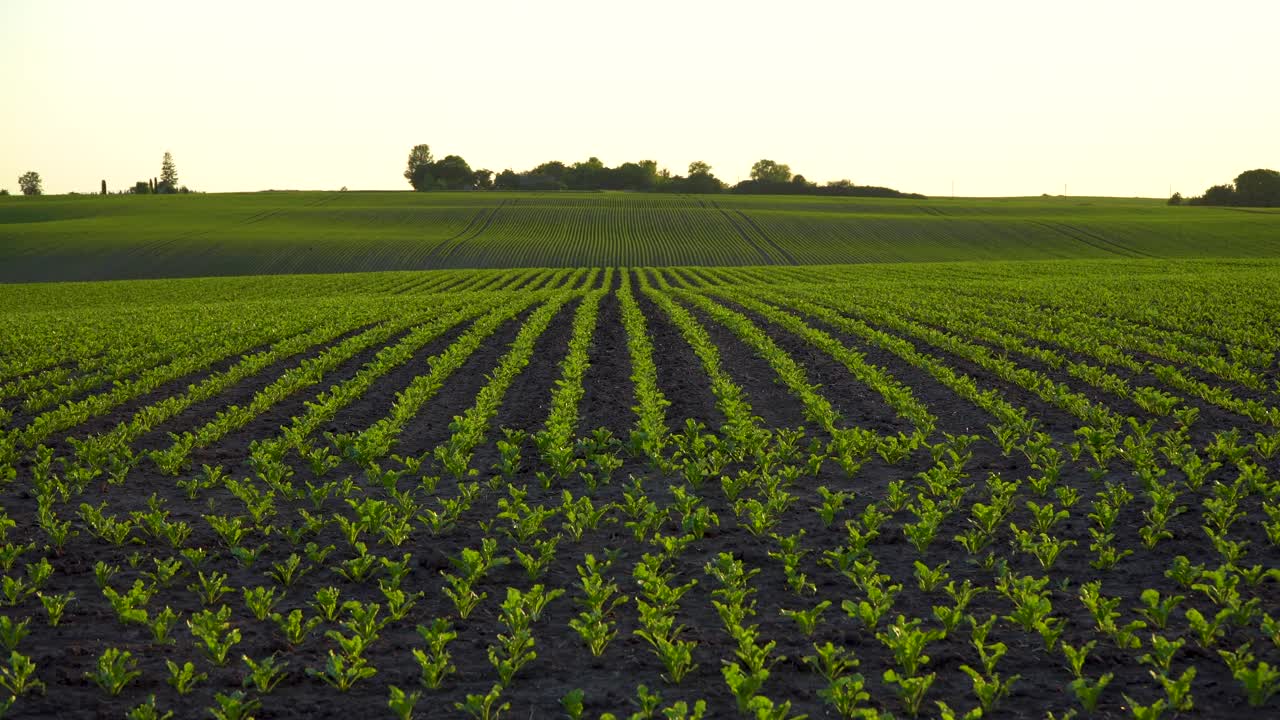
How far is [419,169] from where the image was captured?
162 metres

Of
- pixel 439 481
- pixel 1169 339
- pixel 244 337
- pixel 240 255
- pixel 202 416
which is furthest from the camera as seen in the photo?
pixel 240 255

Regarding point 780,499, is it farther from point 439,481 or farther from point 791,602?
point 439,481

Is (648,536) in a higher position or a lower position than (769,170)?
lower

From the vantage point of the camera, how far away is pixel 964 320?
23.7m

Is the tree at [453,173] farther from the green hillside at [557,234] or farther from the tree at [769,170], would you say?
the tree at [769,170]

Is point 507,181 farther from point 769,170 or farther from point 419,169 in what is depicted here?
point 769,170

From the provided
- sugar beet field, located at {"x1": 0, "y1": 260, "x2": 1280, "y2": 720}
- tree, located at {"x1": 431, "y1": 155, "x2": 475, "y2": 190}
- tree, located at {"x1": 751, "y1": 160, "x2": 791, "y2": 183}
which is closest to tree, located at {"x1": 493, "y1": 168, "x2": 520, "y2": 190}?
tree, located at {"x1": 431, "y1": 155, "x2": 475, "y2": 190}

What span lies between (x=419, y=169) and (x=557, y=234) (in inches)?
3366

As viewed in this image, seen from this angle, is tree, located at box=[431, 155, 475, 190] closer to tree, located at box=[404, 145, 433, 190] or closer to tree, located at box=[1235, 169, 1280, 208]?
tree, located at box=[404, 145, 433, 190]

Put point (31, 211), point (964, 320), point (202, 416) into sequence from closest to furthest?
point (202, 416) → point (964, 320) → point (31, 211)

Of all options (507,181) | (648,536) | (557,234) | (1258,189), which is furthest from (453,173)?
(648,536)

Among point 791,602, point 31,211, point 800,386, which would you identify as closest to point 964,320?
point 800,386

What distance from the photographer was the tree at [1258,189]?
373ft

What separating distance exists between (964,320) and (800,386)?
10.8 m
